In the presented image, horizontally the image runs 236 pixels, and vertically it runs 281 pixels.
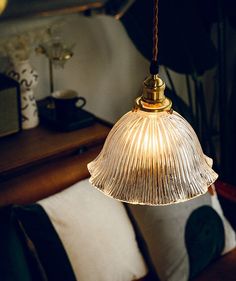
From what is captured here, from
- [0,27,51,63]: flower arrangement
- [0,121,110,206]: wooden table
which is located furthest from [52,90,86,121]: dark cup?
[0,27,51,63]: flower arrangement

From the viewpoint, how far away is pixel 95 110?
2.83 metres

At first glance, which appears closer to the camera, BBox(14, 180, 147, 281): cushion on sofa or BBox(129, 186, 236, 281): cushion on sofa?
BBox(14, 180, 147, 281): cushion on sofa

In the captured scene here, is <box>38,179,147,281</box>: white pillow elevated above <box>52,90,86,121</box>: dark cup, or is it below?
below

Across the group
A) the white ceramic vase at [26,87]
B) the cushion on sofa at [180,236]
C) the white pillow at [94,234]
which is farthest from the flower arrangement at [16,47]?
the cushion on sofa at [180,236]

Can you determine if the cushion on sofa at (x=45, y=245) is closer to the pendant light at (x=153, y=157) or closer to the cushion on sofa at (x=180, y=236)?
the cushion on sofa at (x=180, y=236)

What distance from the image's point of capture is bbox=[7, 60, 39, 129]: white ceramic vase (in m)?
2.21

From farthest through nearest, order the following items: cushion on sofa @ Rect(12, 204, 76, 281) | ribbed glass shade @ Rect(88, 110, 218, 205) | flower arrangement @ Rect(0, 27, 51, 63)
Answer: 1. flower arrangement @ Rect(0, 27, 51, 63)
2. cushion on sofa @ Rect(12, 204, 76, 281)
3. ribbed glass shade @ Rect(88, 110, 218, 205)

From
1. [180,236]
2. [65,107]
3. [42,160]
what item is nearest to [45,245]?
[42,160]

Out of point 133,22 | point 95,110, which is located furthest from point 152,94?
point 95,110

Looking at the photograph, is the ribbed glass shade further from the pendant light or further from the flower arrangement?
the flower arrangement

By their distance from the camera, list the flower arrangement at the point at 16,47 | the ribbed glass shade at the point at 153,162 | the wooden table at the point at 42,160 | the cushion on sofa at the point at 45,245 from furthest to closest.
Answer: the flower arrangement at the point at 16,47
the wooden table at the point at 42,160
the cushion on sofa at the point at 45,245
the ribbed glass shade at the point at 153,162

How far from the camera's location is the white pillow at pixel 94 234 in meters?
1.89

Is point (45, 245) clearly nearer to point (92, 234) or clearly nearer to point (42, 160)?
point (92, 234)

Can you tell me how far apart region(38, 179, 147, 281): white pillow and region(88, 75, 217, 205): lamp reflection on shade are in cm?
80
